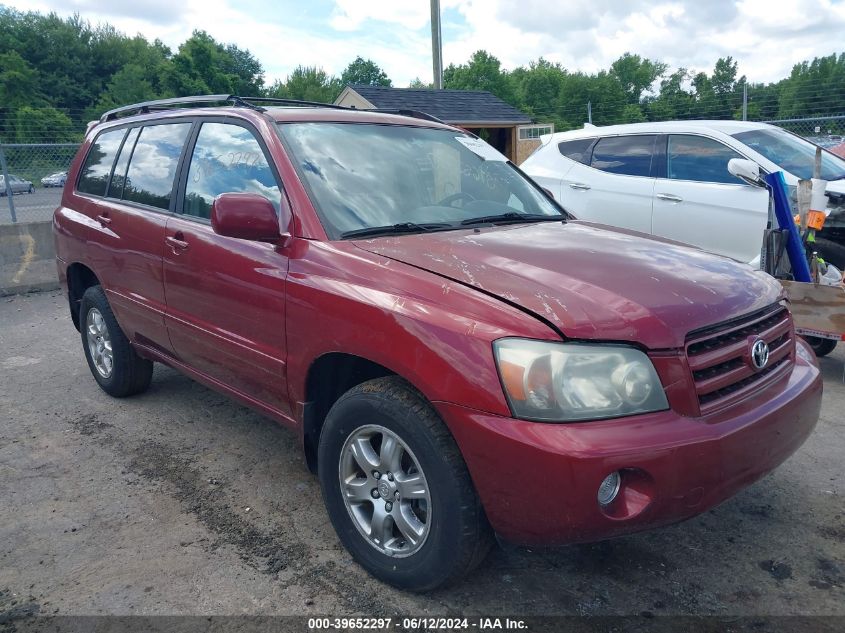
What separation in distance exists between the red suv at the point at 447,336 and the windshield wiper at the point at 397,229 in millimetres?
11

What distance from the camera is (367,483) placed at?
8.58ft

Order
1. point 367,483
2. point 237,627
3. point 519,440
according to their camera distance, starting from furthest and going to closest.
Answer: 1. point 367,483
2. point 237,627
3. point 519,440

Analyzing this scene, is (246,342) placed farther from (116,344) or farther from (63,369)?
(63,369)

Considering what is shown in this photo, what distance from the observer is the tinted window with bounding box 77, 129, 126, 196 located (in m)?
4.57

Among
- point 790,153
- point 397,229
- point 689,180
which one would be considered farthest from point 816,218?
point 397,229

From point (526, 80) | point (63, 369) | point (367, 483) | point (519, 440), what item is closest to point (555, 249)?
point (519, 440)

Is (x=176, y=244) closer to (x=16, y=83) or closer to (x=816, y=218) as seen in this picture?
(x=816, y=218)

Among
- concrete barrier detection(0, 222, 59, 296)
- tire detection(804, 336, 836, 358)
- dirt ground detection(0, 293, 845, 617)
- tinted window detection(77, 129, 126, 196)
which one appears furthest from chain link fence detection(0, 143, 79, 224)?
tire detection(804, 336, 836, 358)

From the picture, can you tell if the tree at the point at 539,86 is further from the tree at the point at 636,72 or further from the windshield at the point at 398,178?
the windshield at the point at 398,178

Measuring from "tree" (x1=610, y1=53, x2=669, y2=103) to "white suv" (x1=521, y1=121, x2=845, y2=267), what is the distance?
76.5m

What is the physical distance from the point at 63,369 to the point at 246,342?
334cm

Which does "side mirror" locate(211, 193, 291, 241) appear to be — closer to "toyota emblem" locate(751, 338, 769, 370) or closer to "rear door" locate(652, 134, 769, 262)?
"toyota emblem" locate(751, 338, 769, 370)

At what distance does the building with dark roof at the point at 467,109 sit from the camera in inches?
749

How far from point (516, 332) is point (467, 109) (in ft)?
63.2
